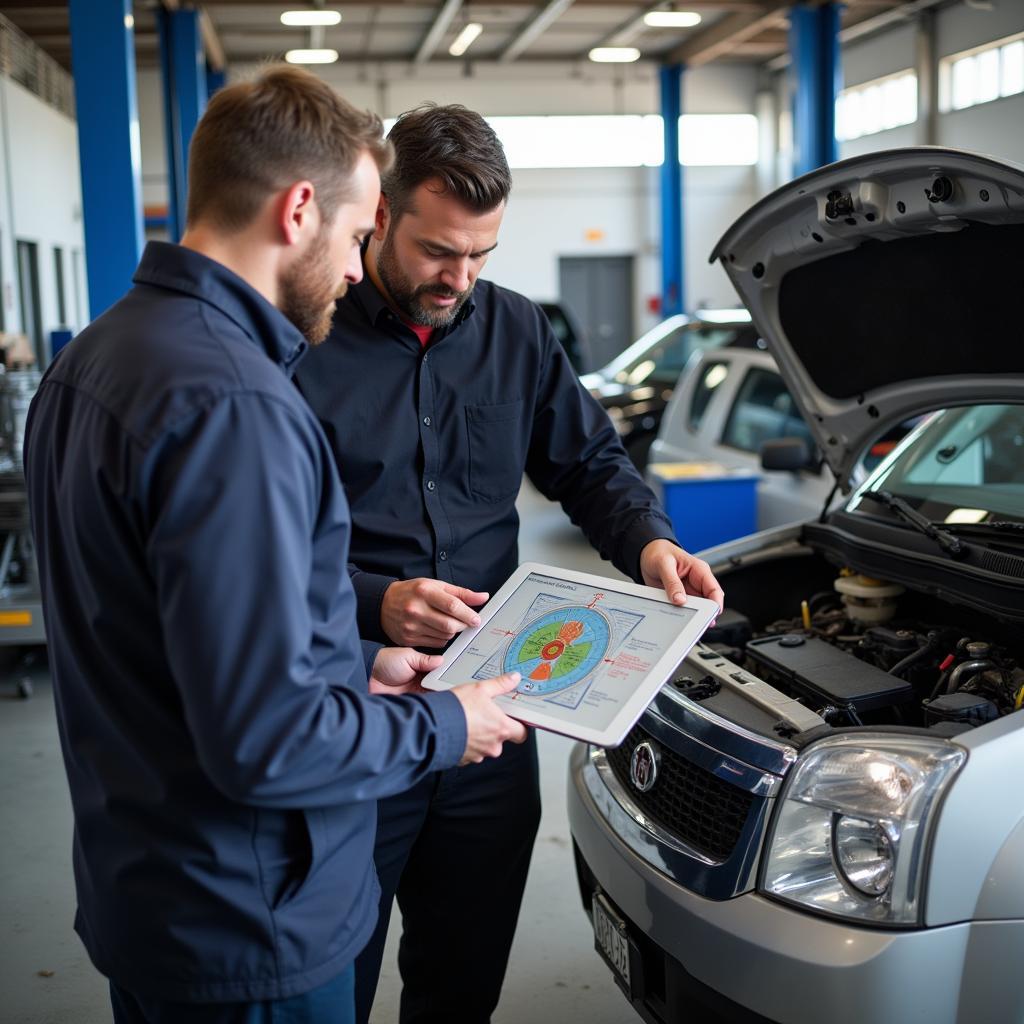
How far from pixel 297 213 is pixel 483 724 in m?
0.69

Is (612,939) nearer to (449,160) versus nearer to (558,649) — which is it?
(558,649)

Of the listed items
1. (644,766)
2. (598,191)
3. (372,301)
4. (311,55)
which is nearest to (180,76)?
(311,55)

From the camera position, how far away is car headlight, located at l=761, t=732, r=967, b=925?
1.80m

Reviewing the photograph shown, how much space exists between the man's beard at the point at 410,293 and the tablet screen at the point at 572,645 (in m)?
0.52

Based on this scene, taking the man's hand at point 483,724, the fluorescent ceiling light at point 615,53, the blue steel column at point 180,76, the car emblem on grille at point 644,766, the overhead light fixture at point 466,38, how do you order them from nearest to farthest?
the man's hand at point 483,724 < the car emblem on grille at point 644,766 < the blue steel column at point 180,76 < the overhead light fixture at point 466,38 < the fluorescent ceiling light at point 615,53

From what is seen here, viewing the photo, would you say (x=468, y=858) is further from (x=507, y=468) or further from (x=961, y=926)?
(x=961, y=926)

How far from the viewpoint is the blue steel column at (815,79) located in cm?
1176

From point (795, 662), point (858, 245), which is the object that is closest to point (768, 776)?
point (795, 662)

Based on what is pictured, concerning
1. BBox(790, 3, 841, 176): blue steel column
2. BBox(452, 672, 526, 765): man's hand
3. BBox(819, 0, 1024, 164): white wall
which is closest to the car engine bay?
BBox(452, 672, 526, 765): man's hand

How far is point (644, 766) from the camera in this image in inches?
91.7

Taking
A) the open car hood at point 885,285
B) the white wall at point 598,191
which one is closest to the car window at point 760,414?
the open car hood at point 885,285

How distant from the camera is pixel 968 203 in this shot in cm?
227

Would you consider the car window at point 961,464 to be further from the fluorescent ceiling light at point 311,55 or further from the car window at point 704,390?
the fluorescent ceiling light at point 311,55

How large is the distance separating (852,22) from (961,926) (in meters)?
16.6
